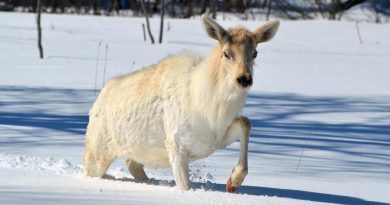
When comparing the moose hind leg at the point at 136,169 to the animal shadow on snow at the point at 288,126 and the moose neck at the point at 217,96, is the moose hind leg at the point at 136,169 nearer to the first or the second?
the animal shadow on snow at the point at 288,126

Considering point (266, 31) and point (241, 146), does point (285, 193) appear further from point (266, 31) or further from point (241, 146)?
point (266, 31)

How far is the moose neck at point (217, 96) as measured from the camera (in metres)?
6.24

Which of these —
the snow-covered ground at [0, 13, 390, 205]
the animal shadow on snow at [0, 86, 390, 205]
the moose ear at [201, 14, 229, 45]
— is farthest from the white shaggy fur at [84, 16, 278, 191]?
the animal shadow on snow at [0, 86, 390, 205]

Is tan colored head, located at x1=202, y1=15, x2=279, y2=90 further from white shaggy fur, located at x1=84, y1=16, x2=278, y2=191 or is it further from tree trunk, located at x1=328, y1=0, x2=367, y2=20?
tree trunk, located at x1=328, y1=0, x2=367, y2=20

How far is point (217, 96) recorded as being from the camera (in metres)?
6.30

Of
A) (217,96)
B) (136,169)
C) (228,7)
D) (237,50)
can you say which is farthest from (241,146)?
(228,7)

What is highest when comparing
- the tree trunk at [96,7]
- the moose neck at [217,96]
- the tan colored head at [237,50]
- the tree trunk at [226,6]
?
the tan colored head at [237,50]

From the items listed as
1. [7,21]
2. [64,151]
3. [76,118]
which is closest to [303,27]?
[7,21]

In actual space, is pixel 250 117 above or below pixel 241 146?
below

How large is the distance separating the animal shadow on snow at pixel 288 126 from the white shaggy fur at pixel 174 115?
39cm

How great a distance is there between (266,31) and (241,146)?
88 centimetres

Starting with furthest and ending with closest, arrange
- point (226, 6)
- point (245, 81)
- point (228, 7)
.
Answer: point (228, 7)
point (226, 6)
point (245, 81)

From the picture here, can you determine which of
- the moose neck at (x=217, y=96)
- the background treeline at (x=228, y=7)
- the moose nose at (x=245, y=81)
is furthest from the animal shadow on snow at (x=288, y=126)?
the background treeline at (x=228, y=7)

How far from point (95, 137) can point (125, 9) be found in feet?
112
